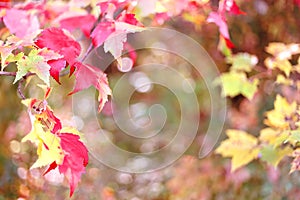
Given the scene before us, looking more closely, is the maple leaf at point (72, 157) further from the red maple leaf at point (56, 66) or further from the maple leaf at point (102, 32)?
the maple leaf at point (102, 32)

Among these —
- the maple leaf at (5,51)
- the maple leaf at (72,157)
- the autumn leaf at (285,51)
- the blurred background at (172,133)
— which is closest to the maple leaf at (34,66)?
the maple leaf at (5,51)

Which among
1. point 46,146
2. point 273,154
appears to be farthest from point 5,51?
point 273,154

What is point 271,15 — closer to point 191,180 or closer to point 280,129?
point 191,180

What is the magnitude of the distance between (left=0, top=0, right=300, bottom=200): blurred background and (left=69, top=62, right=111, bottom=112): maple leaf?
1.98 feet

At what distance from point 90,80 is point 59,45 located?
0.09 m

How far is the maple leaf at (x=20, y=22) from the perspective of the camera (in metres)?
1.26

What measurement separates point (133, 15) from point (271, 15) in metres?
1.28

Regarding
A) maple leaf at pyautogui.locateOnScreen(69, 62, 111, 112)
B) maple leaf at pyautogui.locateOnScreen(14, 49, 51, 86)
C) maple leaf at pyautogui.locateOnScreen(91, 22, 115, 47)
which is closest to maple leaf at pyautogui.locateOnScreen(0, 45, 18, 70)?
maple leaf at pyautogui.locateOnScreen(14, 49, 51, 86)

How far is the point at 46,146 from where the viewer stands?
935 mm

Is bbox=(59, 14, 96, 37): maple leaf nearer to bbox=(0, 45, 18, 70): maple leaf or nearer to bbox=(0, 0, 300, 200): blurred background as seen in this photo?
bbox=(0, 0, 300, 200): blurred background

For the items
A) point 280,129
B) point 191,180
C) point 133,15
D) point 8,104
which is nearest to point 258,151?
point 280,129

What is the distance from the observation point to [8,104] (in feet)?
6.98

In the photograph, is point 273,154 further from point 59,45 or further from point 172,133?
point 172,133

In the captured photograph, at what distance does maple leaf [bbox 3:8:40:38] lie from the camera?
126cm
